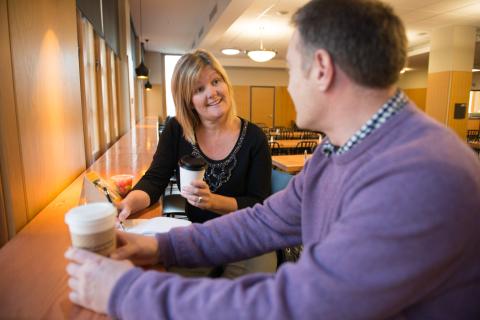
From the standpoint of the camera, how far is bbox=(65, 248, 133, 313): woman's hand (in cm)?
68

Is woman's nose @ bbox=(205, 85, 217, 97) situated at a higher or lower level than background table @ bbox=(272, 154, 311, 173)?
higher

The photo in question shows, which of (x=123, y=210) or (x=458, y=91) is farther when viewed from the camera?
(x=458, y=91)

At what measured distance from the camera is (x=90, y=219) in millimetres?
702

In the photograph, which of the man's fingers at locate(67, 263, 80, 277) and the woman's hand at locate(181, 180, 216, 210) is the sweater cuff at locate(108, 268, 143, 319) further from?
the woman's hand at locate(181, 180, 216, 210)

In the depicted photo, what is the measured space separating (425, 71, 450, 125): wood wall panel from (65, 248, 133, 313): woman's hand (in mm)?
8023

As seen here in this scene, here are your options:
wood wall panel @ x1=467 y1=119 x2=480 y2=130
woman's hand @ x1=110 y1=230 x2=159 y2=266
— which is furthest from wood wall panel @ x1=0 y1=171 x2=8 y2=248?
wood wall panel @ x1=467 y1=119 x2=480 y2=130

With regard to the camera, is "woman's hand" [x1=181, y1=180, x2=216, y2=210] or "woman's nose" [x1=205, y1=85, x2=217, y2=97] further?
"woman's nose" [x1=205, y1=85, x2=217, y2=97]

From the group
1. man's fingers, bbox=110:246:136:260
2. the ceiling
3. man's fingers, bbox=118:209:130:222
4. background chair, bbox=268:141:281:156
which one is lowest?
background chair, bbox=268:141:281:156

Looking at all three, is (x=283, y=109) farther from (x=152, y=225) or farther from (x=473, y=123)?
(x=152, y=225)

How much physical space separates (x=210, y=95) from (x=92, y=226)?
1056 mm

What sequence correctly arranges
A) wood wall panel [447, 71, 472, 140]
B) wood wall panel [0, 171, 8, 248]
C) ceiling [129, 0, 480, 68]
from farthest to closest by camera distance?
wood wall panel [447, 71, 472, 140]
ceiling [129, 0, 480, 68]
wood wall panel [0, 171, 8, 248]

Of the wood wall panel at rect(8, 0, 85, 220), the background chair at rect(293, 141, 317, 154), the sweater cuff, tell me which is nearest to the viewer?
the sweater cuff

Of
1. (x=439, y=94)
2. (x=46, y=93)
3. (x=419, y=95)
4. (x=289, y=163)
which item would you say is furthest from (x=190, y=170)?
(x=419, y=95)

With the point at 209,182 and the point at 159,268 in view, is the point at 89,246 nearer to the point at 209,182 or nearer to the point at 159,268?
the point at 159,268
